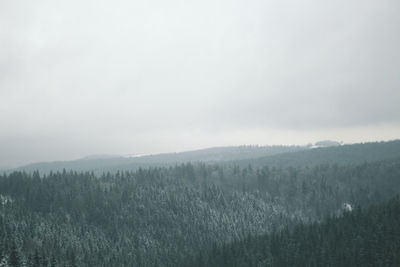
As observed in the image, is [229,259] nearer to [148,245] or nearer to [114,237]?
[148,245]

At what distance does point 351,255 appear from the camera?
108562 millimetres

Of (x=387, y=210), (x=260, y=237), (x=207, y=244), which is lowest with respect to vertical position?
(x=207, y=244)

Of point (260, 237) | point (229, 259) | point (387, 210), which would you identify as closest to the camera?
point (387, 210)

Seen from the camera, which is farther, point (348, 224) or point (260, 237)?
point (260, 237)

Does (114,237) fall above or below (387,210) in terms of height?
below

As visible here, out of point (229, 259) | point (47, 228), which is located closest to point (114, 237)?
point (47, 228)

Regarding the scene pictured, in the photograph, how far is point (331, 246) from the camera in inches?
4616

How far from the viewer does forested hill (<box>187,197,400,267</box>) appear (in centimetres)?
10623

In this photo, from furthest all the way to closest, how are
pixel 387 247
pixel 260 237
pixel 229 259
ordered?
1. pixel 260 237
2. pixel 229 259
3. pixel 387 247

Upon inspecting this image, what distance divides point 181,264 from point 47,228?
197ft

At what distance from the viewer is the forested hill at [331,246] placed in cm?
10623

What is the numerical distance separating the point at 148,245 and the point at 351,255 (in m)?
98.8

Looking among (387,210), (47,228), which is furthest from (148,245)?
(387,210)

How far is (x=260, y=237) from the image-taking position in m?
147
